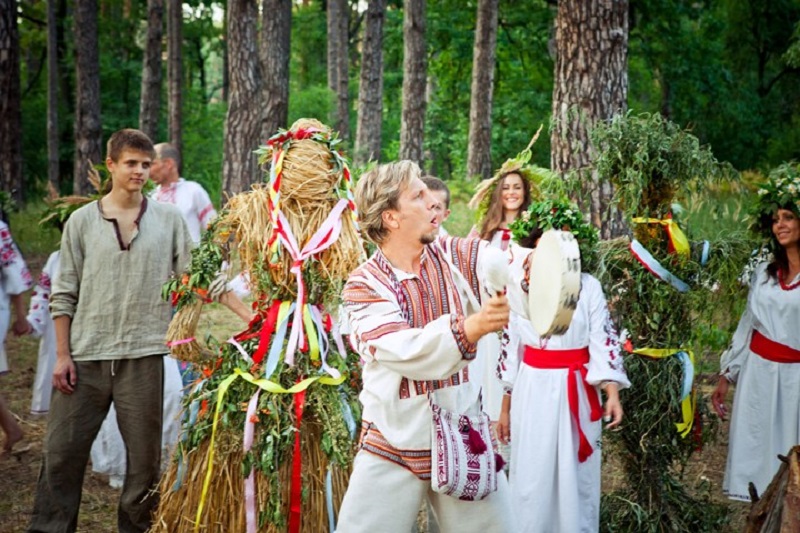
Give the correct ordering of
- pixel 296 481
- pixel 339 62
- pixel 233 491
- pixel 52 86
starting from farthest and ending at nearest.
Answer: pixel 339 62, pixel 52 86, pixel 233 491, pixel 296 481

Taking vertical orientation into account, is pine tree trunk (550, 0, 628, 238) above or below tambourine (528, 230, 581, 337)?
above

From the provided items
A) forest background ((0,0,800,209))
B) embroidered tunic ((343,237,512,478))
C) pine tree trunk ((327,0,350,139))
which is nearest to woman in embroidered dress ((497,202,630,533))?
embroidered tunic ((343,237,512,478))

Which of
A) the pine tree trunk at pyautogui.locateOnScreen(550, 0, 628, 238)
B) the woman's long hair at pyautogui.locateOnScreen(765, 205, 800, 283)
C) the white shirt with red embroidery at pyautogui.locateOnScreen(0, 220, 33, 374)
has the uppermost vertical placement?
the pine tree trunk at pyautogui.locateOnScreen(550, 0, 628, 238)

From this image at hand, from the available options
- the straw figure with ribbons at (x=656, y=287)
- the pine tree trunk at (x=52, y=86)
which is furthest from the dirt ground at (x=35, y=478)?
the pine tree trunk at (x=52, y=86)

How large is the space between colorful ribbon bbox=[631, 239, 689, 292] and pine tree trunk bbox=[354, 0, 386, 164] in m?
16.0

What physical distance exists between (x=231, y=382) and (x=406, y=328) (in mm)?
1830

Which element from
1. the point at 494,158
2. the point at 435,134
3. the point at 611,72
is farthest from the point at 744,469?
the point at 435,134

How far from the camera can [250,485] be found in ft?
17.0

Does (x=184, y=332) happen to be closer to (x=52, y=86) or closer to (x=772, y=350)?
(x=772, y=350)

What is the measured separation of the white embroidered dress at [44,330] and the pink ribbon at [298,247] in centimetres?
284

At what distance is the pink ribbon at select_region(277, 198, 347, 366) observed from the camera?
518 cm

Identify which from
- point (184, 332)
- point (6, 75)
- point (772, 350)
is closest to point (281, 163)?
point (184, 332)

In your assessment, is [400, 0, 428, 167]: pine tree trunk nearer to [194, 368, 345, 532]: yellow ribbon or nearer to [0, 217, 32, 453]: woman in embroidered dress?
[0, 217, 32, 453]: woman in embroidered dress

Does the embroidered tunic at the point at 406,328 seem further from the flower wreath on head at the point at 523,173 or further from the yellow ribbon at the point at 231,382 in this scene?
the flower wreath on head at the point at 523,173
